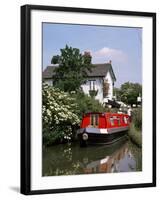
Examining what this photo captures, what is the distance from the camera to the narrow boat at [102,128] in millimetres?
3275

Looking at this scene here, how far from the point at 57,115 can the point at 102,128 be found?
0.26 m

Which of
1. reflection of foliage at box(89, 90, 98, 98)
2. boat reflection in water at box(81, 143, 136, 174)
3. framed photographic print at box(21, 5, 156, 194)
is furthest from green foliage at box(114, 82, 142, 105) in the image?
boat reflection in water at box(81, 143, 136, 174)

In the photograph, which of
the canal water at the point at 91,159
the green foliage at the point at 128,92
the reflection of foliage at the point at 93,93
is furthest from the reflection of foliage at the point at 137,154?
the reflection of foliage at the point at 93,93

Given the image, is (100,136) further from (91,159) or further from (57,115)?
(57,115)

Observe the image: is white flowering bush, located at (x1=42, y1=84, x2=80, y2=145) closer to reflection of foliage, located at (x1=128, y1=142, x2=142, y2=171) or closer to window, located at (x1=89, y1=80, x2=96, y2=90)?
window, located at (x1=89, y1=80, x2=96, y2=90)

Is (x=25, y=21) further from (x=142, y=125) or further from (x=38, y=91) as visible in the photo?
(x=142, y=125)

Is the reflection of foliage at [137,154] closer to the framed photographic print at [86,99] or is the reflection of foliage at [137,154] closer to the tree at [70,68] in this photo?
the framed photographic print at [86,99]

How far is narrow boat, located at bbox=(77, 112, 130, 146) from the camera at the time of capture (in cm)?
328

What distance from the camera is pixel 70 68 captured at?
10.7 feet

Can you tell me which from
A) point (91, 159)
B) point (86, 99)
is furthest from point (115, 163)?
point (86, 99)

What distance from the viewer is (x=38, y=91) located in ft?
10.3

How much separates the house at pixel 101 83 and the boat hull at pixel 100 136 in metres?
0.16

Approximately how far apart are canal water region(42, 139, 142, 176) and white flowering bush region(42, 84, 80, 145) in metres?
0.05
